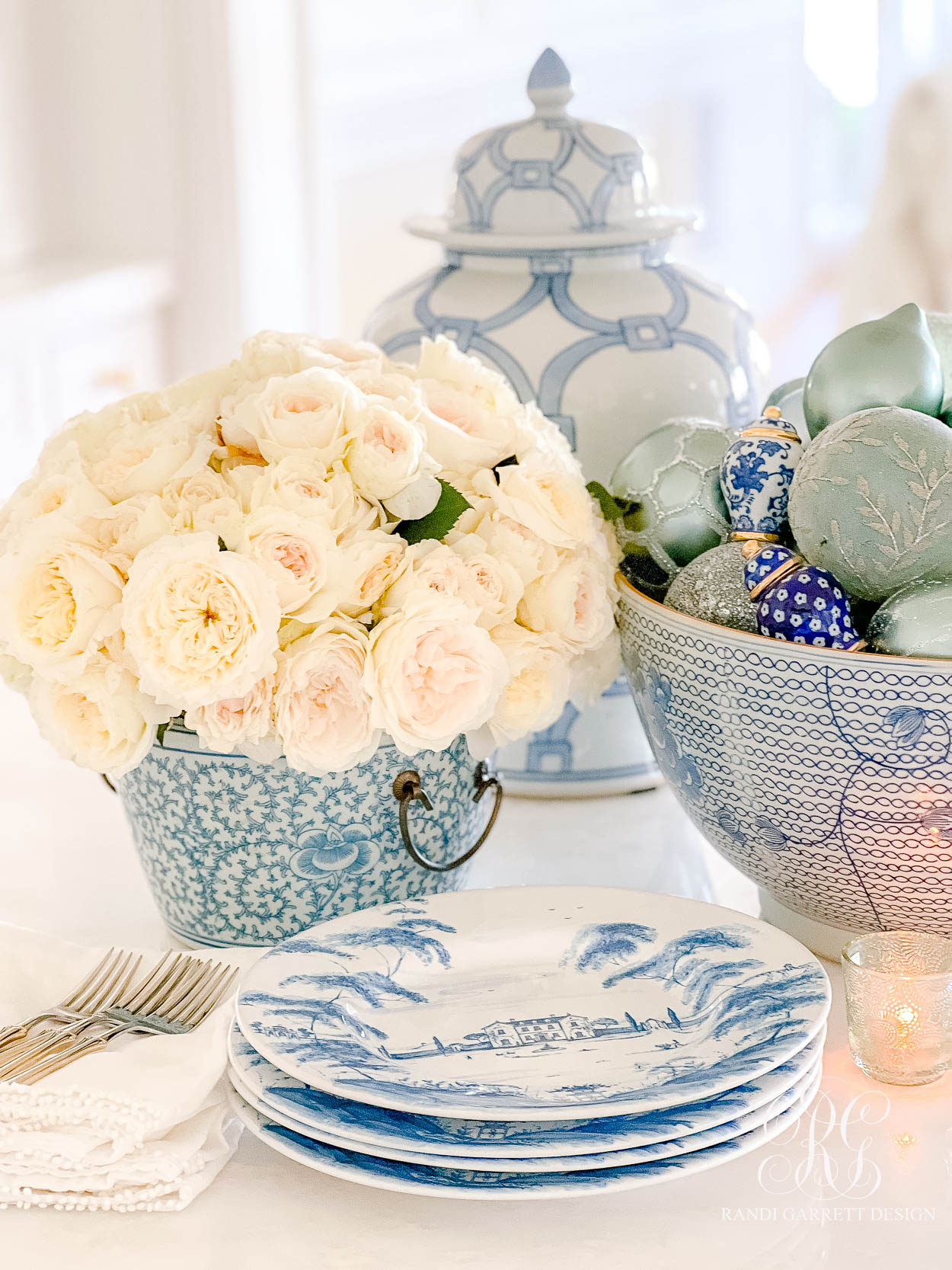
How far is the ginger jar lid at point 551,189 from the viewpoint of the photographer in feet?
3.20

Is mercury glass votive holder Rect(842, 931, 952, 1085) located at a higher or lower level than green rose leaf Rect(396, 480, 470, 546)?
lower

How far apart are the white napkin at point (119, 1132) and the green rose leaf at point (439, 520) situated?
0.25 m

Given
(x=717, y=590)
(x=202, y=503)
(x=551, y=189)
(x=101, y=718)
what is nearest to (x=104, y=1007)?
(x=101, y=718)

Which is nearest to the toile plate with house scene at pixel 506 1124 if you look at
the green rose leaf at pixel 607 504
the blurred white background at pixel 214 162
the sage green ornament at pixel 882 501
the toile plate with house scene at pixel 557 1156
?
the toile plate with house scene at pixel 557 1156

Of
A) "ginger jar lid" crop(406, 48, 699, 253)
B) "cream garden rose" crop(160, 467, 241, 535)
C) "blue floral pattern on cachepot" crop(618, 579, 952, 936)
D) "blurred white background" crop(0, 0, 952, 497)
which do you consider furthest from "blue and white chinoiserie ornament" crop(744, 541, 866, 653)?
"blurred white background" crop(0, 0, 952, 497)

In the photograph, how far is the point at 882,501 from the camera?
0.64m

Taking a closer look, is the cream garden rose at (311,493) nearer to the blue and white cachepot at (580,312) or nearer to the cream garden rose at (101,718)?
the cream garden rose at (101,718)

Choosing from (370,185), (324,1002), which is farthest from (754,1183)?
(370,185)

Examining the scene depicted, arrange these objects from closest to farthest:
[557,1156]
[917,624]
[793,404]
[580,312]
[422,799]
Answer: [557,1156] → [917,624] → [422,799] → [793,404] → [580,312]

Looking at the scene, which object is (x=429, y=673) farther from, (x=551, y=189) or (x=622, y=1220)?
(x=551, y=189)

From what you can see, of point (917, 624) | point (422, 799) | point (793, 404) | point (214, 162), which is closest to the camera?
point (917, 624)

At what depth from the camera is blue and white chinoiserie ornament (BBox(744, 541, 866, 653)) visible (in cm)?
63

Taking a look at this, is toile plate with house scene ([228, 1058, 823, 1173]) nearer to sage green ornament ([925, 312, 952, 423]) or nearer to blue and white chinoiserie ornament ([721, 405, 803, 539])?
blue and white chinoiserie ornament ([721, 405, 803, 539])

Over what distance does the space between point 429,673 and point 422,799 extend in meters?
0.09
